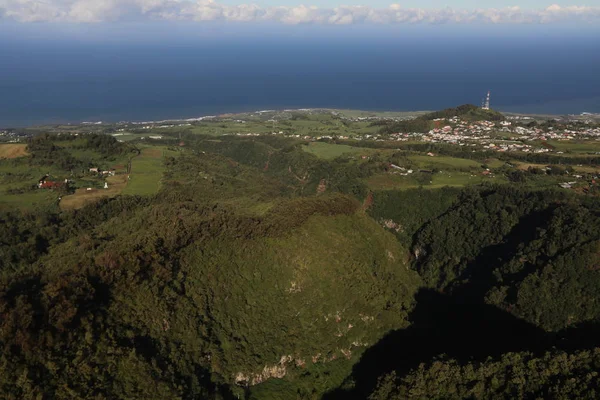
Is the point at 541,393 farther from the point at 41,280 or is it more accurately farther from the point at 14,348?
the point at 41,280

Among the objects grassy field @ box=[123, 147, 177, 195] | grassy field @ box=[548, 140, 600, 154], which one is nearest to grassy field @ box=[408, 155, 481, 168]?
grassy field @ box=[548, 140, 600, 154]

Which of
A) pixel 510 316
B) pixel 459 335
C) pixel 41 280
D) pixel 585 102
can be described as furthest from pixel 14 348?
pixel 585 102

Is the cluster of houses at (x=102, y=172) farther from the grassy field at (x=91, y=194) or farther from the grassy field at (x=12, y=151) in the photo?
the grassy field at (x=12, y=151)

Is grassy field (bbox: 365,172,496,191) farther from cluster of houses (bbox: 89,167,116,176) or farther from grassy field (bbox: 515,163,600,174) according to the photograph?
cluster of houses (bbox: 89,167,116,176)

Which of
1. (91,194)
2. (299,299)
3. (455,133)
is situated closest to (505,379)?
(299,299)

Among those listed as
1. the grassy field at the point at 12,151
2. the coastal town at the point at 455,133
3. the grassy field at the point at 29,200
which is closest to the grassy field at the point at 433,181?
the coastal town at the point at 455,133

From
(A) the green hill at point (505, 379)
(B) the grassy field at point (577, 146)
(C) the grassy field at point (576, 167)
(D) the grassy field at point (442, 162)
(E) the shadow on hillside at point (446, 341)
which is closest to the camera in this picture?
(A) the green hill at point (505, 379)

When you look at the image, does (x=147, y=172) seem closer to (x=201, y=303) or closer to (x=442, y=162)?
(x=201, y=303)
